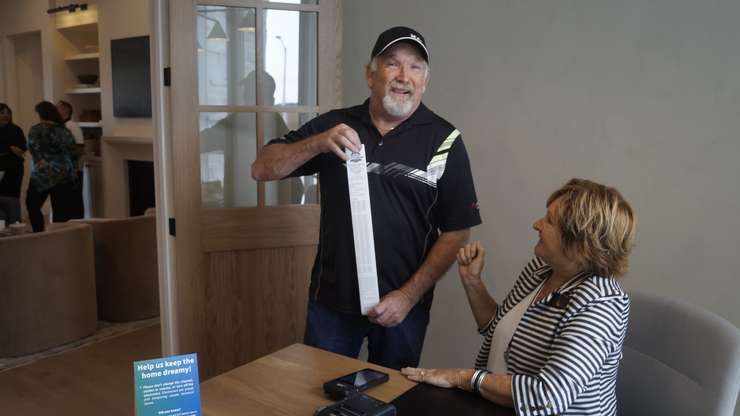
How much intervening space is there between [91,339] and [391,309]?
9.31 ft

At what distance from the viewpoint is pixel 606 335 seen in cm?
117

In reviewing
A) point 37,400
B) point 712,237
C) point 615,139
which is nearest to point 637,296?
point 712,237

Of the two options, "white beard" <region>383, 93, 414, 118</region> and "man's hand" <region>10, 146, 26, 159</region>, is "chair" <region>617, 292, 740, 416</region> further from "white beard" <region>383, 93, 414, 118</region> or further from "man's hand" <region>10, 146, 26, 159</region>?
"man's hand" <region>10, 146, 26, 159</region>

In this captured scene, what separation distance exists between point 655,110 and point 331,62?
4.31ft

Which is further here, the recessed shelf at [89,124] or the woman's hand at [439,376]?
the recessed shelf at [89,124]

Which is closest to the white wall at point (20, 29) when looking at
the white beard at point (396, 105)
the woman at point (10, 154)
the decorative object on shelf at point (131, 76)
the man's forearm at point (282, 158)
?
the woman at point (10, 154)

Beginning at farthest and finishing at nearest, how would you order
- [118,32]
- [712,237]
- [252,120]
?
[118,32]
[252,120]
[712,237]

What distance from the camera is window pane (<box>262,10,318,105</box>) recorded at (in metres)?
2.46

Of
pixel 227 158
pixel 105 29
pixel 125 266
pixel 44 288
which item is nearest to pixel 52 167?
pixel 105 29

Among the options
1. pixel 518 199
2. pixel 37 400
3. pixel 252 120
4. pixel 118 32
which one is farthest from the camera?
pixel 118 32

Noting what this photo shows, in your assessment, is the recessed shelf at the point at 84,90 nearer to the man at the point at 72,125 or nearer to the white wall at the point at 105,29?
the white wall at the point at 105,29

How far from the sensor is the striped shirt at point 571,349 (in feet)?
3.75

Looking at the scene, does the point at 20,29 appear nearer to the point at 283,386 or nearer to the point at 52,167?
the point at 52,167

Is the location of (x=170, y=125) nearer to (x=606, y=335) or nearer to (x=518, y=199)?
(x=518, y=199)
